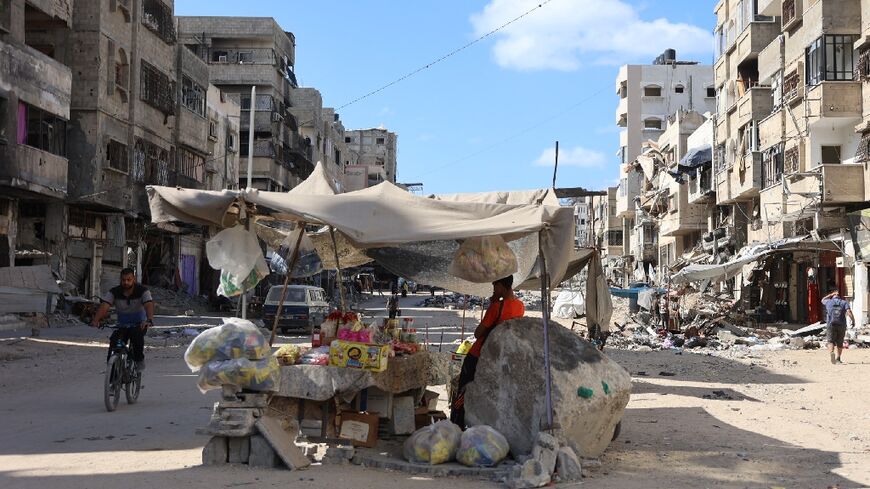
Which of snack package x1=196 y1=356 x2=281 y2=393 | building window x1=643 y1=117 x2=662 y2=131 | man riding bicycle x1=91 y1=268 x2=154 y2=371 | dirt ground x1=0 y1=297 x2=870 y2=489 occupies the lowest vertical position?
dirt ground x1=0 y1=297 x2=870 y2=489

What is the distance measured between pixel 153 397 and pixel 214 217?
522 centimetres

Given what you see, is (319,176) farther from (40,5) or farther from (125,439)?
(40,5)

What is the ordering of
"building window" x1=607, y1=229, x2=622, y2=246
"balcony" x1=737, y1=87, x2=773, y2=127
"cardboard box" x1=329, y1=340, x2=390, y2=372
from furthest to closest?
"building window" x1=607, y1=229, x2=622, y2=246 → "balcony" x1=737, y1=87, x2=773, y2=127 → "cardboard box" x1=329, y1=340, x2=390, y2=372

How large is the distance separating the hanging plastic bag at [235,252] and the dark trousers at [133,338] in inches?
120

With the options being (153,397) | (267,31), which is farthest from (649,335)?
(267,31)

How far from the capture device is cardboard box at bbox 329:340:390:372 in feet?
26.5

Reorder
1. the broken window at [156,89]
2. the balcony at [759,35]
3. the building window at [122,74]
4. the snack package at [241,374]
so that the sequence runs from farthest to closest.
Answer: the balcony at [759,35], the broken window at [156,89], the building window at [122,74], the snack package at [241,374]

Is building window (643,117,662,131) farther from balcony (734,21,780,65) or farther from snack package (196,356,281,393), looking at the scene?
snack package (196,356,281,393)

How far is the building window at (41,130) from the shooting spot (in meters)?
27.0

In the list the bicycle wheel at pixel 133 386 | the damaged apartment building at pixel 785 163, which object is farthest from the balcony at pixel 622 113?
the bicycle wheel at pixel 133 386

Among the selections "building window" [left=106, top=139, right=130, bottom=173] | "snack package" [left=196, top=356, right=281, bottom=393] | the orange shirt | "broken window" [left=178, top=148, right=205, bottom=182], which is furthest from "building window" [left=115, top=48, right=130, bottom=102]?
"snack package" [left=196, top=356, right=281, bottom=393]

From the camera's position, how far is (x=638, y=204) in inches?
2785

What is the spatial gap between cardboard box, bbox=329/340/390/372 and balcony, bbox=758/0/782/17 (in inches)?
1341

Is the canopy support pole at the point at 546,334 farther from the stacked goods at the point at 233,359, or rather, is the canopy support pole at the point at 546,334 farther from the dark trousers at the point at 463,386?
the stacked goods at the point at 233,359
